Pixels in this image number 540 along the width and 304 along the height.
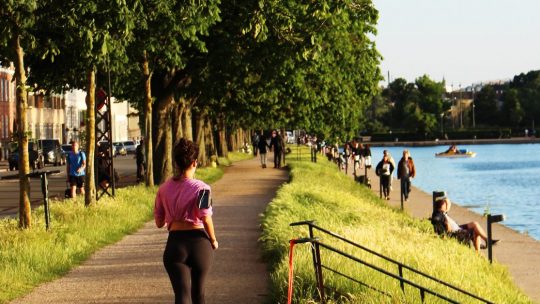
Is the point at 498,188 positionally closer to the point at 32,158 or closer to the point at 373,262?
the point at 32,158

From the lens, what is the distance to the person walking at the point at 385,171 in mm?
40656

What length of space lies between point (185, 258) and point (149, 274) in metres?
5.62

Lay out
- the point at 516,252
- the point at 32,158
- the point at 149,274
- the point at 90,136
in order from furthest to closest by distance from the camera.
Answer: the point at 32,158 → the point at 516,252 → the point at 90,136 → the point at 149,274

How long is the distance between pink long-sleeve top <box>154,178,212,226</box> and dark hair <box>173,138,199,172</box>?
0.13 meters

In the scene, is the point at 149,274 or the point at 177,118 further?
the point at 177,118

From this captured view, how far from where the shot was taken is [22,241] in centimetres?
1672

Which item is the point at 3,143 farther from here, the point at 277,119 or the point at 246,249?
the point at 246,249

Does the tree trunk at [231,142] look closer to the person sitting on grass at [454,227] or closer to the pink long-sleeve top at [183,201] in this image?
the person sitting on grass at [454,227]

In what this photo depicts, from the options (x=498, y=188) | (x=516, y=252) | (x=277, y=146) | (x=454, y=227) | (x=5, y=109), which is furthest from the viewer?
(x=5, y=109)

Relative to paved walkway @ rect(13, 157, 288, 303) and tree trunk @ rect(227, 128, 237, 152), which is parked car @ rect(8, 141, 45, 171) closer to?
tree trunk @ rect(227, 128, 237, 152)

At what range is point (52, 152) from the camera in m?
70.4

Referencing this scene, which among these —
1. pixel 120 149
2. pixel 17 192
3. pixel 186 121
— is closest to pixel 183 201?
pixel 17 192

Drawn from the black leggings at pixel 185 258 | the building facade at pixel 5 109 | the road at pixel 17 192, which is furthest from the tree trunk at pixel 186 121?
the building facade at pixel 5 109

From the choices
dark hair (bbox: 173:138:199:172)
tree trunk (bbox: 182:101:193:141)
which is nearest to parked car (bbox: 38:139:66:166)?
tree trunk (bbox: 182:101:193:141)
